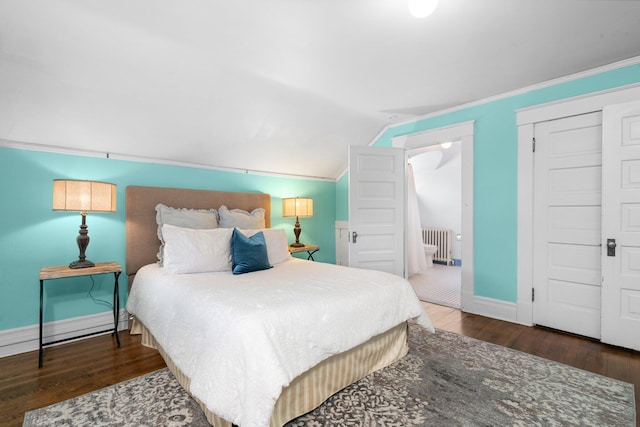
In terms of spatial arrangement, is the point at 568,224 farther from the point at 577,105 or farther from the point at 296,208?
the point at 296,208

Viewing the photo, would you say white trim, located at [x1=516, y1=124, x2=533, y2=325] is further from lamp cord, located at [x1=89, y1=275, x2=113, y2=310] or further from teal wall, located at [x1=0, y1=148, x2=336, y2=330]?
lamp cord, located at [x1=89, y1=275, x2=113, y2=310]

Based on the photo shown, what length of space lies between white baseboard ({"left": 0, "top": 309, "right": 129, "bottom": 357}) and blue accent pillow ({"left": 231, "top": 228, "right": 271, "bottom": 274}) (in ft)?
4.46

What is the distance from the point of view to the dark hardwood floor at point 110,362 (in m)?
1.86

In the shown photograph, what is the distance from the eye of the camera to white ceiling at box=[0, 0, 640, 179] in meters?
1.90

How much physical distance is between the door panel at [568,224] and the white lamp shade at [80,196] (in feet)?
13.2

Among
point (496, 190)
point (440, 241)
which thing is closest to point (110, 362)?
point (496, 190)

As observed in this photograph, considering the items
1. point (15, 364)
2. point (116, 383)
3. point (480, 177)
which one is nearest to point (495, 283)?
point (480, 177)

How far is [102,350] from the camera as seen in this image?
245 cm

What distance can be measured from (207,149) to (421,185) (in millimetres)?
5028

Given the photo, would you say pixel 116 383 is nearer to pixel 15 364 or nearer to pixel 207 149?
pixel 15 364

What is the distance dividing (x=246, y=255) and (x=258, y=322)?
119 centimetres

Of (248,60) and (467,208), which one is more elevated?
(248,60)

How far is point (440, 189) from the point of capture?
654 centimetres

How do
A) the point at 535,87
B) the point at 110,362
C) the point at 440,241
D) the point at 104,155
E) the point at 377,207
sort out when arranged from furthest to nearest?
the point at 440,241 < the point at 377,207 < the point at 535,87 < the point at 104,155 < the point at 110,362
